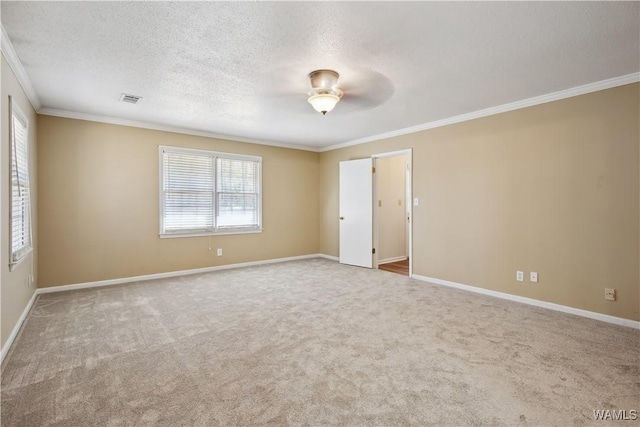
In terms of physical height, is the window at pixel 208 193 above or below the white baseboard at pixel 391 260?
above

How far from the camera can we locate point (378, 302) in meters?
3.80

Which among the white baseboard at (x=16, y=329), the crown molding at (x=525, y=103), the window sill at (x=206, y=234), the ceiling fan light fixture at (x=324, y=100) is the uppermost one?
the crown molding at (x=525, y=103)

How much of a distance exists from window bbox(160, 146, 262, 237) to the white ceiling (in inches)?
49.2

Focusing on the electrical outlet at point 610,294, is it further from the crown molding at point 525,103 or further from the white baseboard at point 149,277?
the white baseboard at point 149,277

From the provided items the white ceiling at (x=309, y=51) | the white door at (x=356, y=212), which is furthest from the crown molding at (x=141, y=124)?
the white door at (x=356, y=212)

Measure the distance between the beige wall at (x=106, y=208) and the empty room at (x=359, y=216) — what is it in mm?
28

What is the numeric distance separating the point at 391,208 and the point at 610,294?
A: 3.88 metres

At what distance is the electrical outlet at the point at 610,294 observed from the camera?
10.4 ft

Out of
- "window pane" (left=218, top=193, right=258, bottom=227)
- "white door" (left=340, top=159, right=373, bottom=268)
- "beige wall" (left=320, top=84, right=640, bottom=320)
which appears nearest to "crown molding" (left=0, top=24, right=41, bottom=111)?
"window pane" (left=218, top=193, right=258, bottom=227)

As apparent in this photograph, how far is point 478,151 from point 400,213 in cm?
276

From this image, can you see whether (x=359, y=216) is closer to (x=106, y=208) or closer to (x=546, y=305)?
(x=546, y=305)

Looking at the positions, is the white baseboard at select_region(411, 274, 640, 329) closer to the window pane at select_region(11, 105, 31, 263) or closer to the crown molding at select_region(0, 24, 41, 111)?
the window pane at select_region(11, 105, 31, 263)

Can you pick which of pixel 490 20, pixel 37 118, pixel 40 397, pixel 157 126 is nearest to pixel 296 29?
pixel 490 20

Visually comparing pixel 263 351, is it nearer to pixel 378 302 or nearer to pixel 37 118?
pixel 378 302
